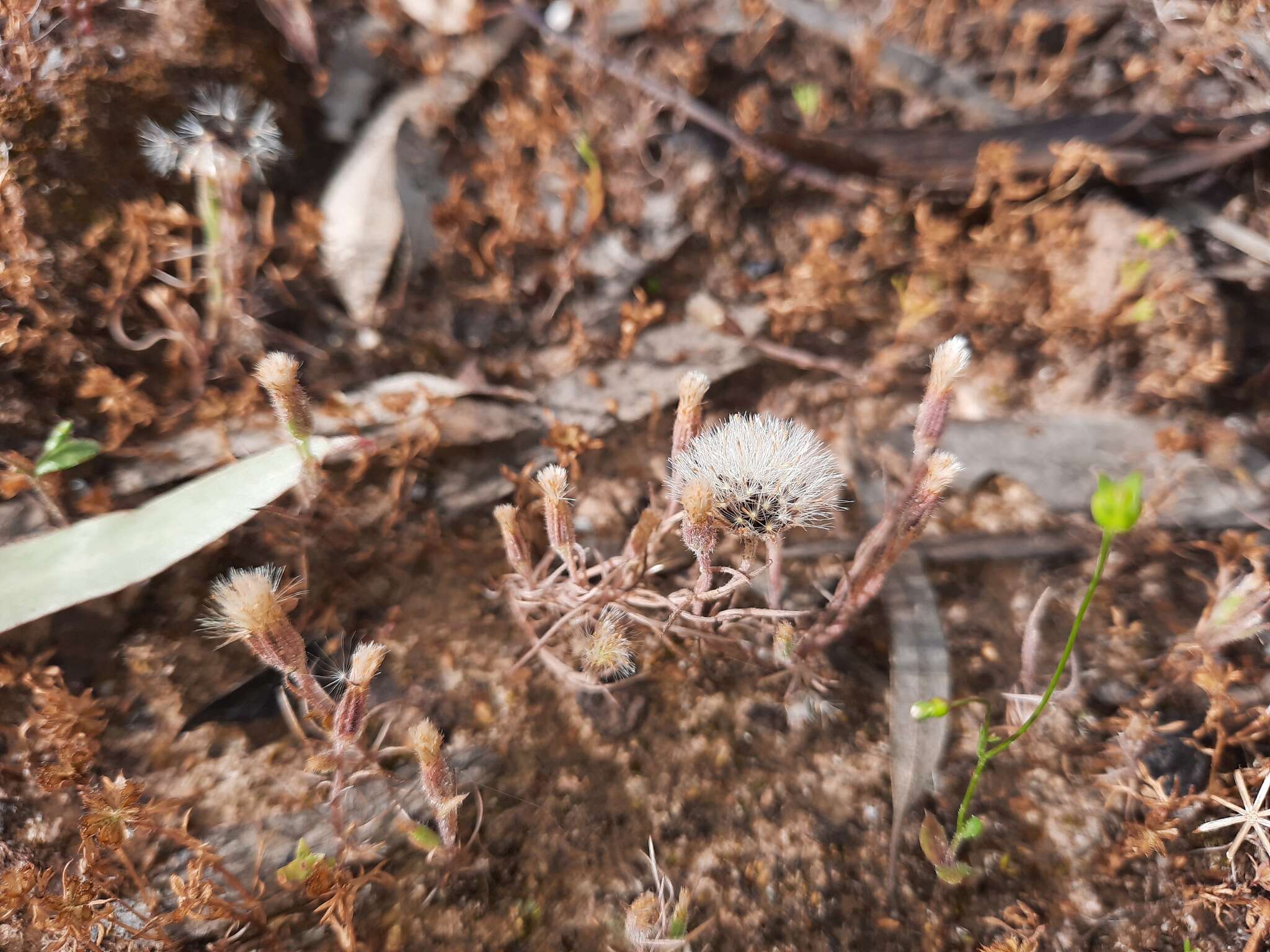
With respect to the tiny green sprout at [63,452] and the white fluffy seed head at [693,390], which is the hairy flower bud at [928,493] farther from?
the tiny green sprout at [63,452]

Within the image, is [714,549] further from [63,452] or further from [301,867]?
[63,452]

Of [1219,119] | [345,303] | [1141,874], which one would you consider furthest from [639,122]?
[1141,874]

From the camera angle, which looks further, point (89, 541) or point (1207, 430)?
point (1207, 430)

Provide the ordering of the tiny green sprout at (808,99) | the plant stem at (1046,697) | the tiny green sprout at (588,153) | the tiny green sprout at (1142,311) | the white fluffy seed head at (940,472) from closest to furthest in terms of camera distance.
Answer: the plant stem at (1046,697) → the white fluffy seed head at (940,472) → the tiny green sprout at (1142,311) → the tiny green sprout at (588,153) → the tiny green sprout at (808,99)

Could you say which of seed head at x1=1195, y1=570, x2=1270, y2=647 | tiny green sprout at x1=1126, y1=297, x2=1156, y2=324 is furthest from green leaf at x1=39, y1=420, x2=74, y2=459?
tiny green sprout at x1=1126, y1=297, x2=1156, y2=324

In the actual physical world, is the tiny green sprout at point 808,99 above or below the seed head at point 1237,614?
above

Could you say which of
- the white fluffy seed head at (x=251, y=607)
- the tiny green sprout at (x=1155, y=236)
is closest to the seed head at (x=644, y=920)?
the white fluffy seed head at (x=251, y=607)

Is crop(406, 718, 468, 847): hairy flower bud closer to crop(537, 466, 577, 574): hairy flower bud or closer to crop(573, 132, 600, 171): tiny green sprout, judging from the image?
crop(537, 466, 577, 574): hairy flower bud

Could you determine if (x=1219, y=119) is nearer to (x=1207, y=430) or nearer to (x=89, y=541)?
(x=1207, y=430)
